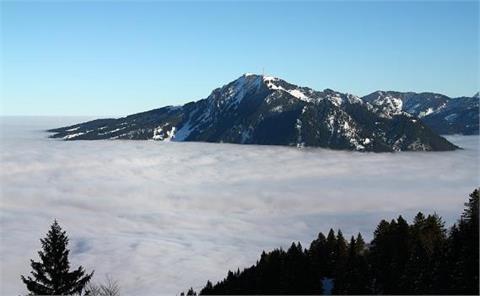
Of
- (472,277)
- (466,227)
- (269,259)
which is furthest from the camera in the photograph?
(269,259)

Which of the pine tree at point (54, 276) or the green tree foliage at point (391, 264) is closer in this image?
the pine tree at point (54, 276)

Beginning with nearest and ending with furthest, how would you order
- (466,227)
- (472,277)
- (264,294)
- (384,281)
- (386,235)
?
1. (472,277)
2. (466,227)
3. (384,281)
4. (386,235)
5. (264,294)

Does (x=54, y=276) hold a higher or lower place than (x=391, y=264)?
higher

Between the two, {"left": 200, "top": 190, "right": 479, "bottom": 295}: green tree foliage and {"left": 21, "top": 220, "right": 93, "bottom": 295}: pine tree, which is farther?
{"left": 200, "top": 190, "right": 479, "bottom": 295}: green tree foliage

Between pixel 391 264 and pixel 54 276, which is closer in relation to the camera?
pixel 54 276

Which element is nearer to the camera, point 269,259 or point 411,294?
point 411,294

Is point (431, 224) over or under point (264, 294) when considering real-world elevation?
over

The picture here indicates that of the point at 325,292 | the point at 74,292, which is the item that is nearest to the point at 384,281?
the point at 325,292

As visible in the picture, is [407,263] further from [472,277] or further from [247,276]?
[247,276]
